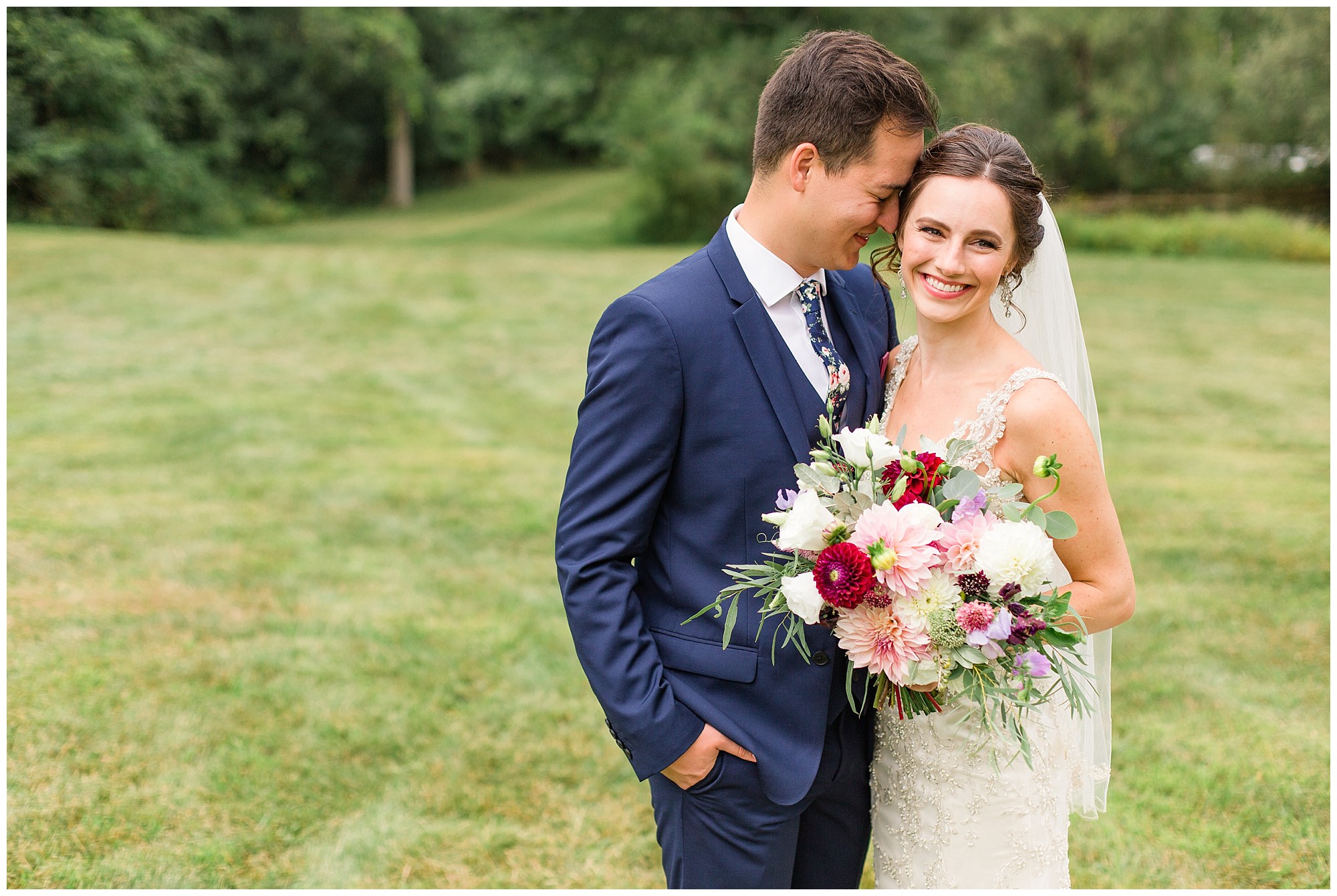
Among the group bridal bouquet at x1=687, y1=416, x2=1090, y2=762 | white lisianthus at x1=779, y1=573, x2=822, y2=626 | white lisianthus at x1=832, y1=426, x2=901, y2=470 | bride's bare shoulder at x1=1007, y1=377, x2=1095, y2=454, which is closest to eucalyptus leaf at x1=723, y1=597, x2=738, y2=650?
bridal bouquet at x1=687, y1=416, x2=1090, y2=762

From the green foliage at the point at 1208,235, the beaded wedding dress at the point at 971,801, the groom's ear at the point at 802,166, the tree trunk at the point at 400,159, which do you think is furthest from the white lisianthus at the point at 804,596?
the tree trunk at the point at 400,159

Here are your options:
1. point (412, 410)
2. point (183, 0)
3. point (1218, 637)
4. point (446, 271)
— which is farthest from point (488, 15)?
point (1218, 637)

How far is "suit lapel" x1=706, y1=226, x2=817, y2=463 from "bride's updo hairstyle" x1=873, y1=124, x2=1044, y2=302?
1.38 ft

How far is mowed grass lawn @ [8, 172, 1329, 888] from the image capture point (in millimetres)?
3996

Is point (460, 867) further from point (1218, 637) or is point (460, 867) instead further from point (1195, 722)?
point (1218, 637)

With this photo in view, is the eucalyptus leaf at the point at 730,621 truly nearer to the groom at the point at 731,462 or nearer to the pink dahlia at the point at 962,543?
the groom at the point at 731,462

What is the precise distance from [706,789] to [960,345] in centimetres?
123

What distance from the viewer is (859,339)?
2.54 meters

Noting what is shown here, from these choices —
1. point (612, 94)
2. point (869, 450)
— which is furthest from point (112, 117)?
point (869, 450)

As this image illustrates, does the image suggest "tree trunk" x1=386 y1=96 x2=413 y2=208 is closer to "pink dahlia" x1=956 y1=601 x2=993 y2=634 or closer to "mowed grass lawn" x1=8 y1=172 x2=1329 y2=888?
"mowed grass lawn" x1=8 y1=172 x2=1329 y2=888

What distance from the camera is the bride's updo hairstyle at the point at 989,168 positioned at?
227 centimetres

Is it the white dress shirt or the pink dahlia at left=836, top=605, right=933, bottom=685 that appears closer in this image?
the pink dahlia at left=836, top=605, right=933, bottom=685

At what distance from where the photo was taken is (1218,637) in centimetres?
577

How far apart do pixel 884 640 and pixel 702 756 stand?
54 centimetres
